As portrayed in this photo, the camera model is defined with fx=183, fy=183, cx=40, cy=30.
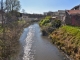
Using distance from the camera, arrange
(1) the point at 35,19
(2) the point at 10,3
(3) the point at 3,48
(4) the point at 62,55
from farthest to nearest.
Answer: (1) the point at 35,19
(2) the point at 10,3
(4) the point at 62,55
(3) the point at 3,48

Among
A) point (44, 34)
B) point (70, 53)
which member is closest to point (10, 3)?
point (44, 34)

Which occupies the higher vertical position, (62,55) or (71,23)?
(71,23)

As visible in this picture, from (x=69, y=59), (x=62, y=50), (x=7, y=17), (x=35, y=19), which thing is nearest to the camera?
(x=69, y=59)

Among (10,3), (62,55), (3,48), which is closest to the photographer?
(3,48)

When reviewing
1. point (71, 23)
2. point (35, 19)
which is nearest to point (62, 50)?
point (71, 23)

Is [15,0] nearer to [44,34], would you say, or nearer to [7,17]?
[7,17]

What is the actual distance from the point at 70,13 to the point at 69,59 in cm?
2120

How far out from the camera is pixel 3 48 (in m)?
17.2

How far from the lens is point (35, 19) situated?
343 feet

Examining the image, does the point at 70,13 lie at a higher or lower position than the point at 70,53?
higher

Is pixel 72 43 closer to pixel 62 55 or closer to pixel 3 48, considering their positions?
pixel 62 55

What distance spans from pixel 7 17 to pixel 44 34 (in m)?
8.60

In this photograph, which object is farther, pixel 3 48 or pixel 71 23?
pixel 71 23

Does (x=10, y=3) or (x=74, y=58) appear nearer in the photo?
(x=74, y=58)
